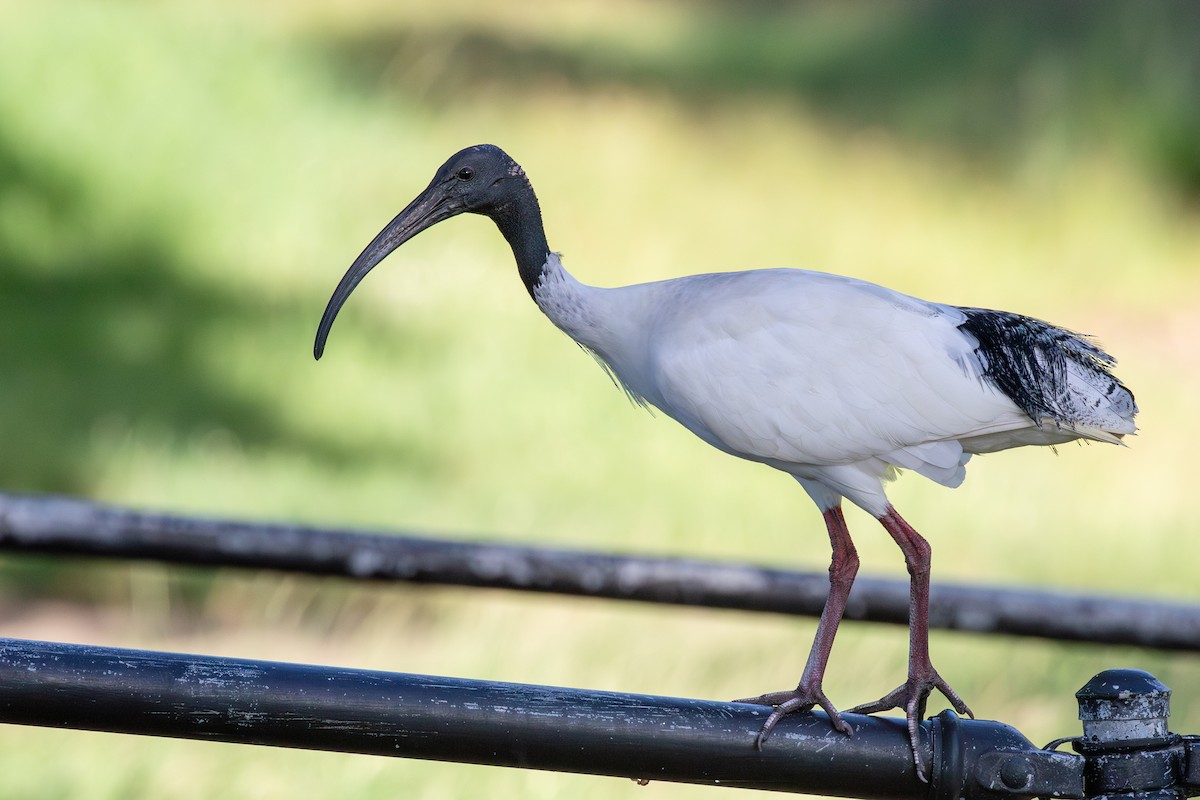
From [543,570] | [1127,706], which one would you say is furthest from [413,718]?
[543,570]

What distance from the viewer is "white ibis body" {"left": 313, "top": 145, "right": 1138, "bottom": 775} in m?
2.46

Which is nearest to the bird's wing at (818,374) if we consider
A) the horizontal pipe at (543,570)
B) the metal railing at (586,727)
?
the metal railing at (586,727)

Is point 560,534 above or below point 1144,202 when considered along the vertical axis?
below

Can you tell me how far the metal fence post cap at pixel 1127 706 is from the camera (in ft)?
5.88

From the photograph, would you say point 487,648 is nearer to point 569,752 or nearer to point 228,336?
point 569,752

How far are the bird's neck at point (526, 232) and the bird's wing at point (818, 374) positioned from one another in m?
0.28

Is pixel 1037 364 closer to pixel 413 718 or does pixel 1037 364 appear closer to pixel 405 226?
pixel 405 226

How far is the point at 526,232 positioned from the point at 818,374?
54 cm

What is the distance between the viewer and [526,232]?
2664 mm

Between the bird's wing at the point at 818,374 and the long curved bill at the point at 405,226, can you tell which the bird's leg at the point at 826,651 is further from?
the long curved bill at the point at 405,226

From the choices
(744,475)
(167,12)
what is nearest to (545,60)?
(167,12)

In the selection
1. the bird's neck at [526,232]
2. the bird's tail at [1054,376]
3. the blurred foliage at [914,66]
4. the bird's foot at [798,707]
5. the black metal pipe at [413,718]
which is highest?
the blurred foliage at [914,66]

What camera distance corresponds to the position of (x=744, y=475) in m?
7.68

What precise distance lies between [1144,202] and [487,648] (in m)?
7.22
